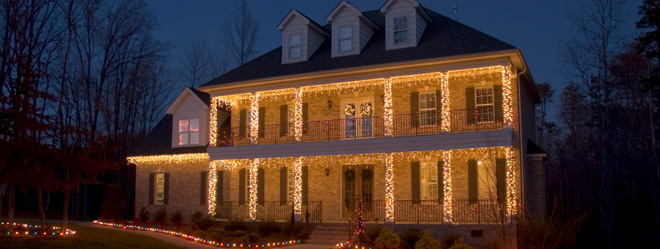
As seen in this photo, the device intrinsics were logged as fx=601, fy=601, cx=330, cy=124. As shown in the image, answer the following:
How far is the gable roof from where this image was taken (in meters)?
25.3

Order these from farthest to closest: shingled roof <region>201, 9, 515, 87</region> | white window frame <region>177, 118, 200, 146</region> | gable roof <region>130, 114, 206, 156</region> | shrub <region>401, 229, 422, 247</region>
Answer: white window frame <region>177, 118, 200, 146</region> < gable roof <region>130, 114, 206, 156</region> < shingled roof <region>201, 9, 515, 87</region> < shrub <region>401, 229, 422, 247</region>

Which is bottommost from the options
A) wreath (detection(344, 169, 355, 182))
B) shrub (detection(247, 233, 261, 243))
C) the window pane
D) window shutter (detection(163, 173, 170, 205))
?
shrub (detection(247, 233, 261, 243))

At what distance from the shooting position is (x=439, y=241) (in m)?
17.6

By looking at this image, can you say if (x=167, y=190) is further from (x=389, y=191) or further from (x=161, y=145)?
(x=389, y=191)

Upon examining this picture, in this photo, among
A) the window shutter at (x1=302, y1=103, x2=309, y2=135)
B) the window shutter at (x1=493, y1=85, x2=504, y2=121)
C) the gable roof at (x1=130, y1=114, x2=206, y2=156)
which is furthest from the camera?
the gable roof at (x1=130, y1=114, x2=206, y2=156)

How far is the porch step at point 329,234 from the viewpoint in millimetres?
19133

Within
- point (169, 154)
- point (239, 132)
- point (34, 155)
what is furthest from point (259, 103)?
point (34, 155)

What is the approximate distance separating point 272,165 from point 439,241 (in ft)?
27.0

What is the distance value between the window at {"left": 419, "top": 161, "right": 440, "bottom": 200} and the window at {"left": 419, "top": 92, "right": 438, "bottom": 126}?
4.61 feet

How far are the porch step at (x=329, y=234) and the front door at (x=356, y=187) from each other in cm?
181

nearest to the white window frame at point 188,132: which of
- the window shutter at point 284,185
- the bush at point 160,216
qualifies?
the bush at point 160,216

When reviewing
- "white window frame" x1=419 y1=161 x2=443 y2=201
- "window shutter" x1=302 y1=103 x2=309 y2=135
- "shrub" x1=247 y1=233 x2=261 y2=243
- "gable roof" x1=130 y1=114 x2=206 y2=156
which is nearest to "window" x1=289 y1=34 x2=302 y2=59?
"window shutter" x1=302 y1=103 x2=309 y2=135

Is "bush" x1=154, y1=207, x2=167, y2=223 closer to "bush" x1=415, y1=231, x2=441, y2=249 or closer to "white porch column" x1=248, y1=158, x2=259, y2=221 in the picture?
"white porch column" x1=248, y1=158, x2=259, y2=221

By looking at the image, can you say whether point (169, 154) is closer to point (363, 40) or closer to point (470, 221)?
point (363, 40)
